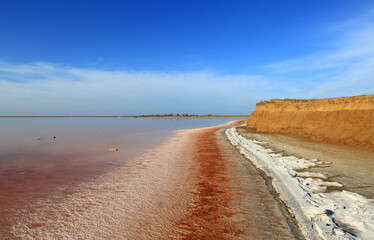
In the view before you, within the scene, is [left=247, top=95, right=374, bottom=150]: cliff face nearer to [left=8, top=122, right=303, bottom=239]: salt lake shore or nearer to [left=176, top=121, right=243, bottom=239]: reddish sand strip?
[left=8, top=122, right=303, bottom=239]: salt lake shore

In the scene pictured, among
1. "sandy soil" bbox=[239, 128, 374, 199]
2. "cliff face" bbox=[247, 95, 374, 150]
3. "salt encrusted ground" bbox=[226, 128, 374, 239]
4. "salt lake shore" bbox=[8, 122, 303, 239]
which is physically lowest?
"salt lake shore" bbox=[8, 122, 303, 239]

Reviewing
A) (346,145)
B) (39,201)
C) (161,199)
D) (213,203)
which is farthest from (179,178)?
(346,145)

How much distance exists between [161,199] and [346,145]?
622 inches

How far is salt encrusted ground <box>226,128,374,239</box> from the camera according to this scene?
15.5 feet

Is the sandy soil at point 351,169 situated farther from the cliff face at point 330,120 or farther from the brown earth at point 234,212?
the cliff face at point 330,120

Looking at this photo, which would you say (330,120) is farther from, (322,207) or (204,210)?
(204,210)

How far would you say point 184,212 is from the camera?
6.00 meters

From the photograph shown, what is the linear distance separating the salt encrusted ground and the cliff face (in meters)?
10.3

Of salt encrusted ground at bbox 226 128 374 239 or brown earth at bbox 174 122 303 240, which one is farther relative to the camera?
brown earth at bbox 174 122 303 240

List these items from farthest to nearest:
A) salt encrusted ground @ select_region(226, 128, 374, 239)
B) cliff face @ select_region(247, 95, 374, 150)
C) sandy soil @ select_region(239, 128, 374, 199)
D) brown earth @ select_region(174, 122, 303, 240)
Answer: cliff face @ select_region(247, 95, 374, 150) → sandy soil @ select_region(239, 128, 374, 199) → brown earth @ select_region(174, 122, 303, 240) → salt encrusted ground @ select_region(226, 128, 374, 239)

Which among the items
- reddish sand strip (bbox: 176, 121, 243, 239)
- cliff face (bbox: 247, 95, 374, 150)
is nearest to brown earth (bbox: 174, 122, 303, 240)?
reddish sand strip (bbox: 176, 121, 243, 239)

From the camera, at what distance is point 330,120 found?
20094 millimetres

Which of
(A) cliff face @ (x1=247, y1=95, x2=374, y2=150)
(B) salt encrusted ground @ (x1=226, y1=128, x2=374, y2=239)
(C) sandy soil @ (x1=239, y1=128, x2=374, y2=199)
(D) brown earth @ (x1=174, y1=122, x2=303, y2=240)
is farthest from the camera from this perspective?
(A) cliff face @ (x1=247, y1=95, x2=374, y2=150)

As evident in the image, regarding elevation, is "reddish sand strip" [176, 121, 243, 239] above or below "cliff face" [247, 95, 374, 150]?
below
